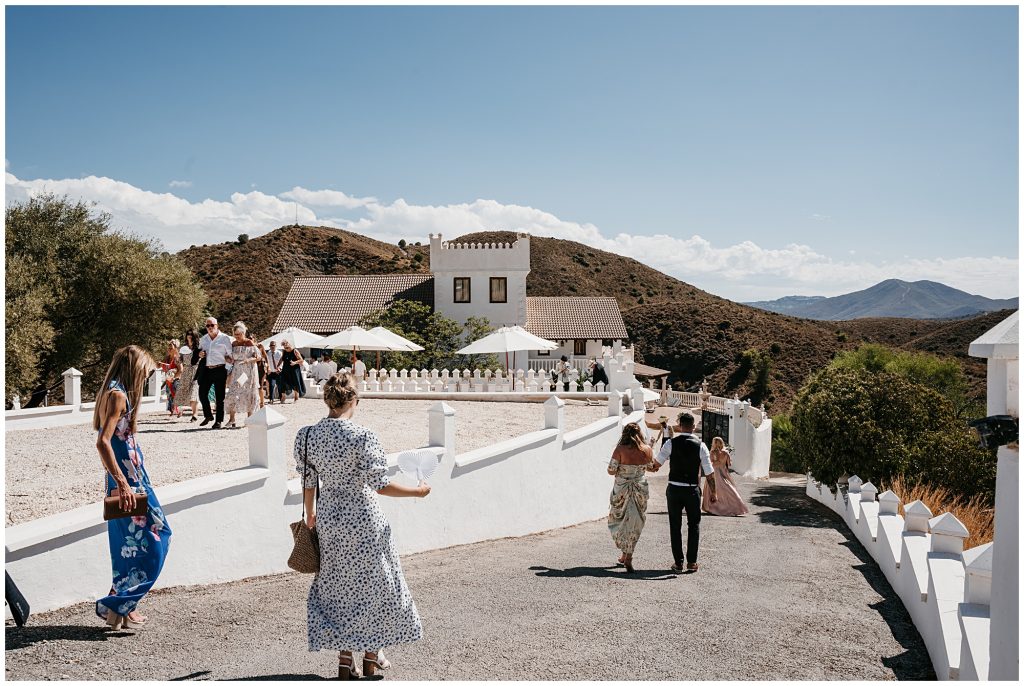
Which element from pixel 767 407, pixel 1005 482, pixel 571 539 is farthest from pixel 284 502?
pixel 767 407

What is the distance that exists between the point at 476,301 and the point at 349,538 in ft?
107

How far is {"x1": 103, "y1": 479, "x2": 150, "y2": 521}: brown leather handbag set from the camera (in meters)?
5.07

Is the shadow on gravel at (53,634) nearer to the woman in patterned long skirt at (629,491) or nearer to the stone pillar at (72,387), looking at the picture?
the woman in patterned long skirt at (629,491)

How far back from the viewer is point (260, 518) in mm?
7301

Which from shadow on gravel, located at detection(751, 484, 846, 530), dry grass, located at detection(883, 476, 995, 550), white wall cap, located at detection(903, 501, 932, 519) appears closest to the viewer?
white wall cap, located at detection(903, 501, 932, 519)

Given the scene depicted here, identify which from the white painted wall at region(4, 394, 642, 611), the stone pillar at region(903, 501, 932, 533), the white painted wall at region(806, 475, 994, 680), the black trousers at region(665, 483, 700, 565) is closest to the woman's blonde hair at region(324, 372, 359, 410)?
the white painted wall at region(4, 394, 642, 611)

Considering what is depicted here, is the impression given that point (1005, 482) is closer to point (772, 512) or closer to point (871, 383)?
point (772, 512)

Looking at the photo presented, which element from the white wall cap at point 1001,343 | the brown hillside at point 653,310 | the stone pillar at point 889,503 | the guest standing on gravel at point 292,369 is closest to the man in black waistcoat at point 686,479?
the stone pillar at point 889,503

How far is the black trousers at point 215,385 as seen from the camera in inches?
490

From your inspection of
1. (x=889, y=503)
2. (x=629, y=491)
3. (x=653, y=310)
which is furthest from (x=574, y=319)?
(x=653, y=310)

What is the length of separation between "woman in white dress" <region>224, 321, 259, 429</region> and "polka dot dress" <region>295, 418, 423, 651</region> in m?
8.70

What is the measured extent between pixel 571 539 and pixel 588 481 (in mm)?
3364

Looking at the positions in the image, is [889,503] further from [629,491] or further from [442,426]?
[442,426]

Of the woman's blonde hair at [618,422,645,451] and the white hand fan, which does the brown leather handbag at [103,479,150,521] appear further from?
the woman's blonde hair at [618,422,645,451]
